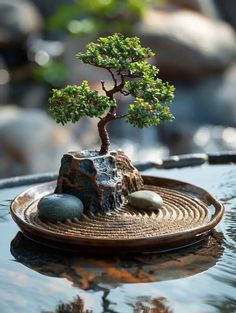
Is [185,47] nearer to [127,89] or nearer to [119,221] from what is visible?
[127,89]

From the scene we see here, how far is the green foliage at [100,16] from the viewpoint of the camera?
27.4 feet

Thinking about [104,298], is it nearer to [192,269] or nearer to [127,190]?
[192,269]

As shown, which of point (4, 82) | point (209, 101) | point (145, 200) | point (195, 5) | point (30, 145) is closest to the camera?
point (145, 200)

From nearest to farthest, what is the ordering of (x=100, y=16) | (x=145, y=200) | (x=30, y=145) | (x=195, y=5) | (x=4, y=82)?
(x=145, y=200), (x=30, y=145), (x=100, y=16), (x=195, y=5), (x=4, y=82)

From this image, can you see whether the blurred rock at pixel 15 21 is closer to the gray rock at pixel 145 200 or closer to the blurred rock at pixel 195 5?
the blurred rock at pixel 195 5

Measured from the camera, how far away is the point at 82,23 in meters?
8.45

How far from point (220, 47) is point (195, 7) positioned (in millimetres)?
967

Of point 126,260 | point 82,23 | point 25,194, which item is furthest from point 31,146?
point 126,260

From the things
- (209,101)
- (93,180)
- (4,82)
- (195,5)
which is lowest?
(209,101)

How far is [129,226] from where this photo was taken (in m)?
1.80

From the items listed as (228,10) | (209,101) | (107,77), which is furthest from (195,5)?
(107,77)

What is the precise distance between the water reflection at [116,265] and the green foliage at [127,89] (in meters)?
0.36

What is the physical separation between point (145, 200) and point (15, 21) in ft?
25.8

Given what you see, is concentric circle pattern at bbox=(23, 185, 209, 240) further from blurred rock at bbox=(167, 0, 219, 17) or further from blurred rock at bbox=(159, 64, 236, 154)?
blurred rock at bbox=(167, 0, 219, 17)
